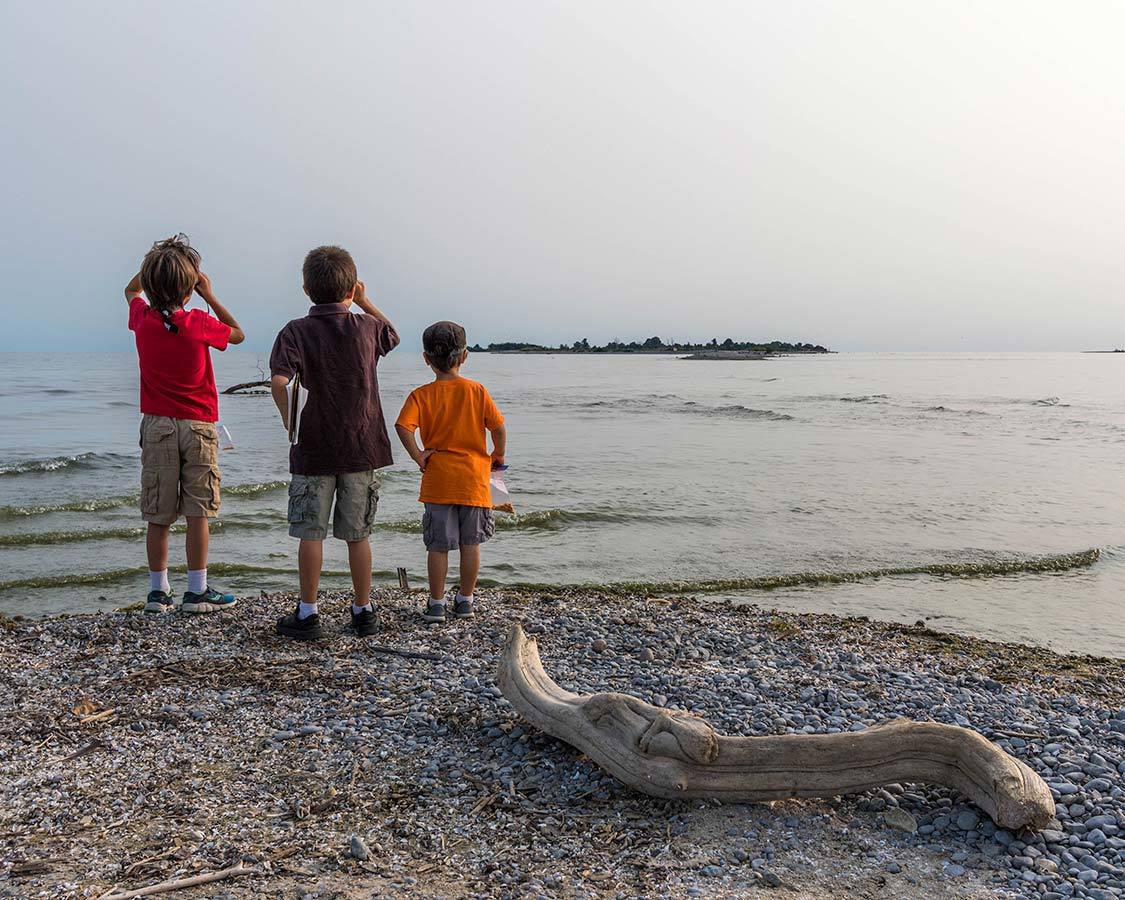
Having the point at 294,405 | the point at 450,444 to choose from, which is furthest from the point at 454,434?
the point at 294,405

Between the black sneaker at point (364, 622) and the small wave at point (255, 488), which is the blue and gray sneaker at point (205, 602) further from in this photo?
the small wave at point (255, 488)

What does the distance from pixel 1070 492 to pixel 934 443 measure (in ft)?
25.6

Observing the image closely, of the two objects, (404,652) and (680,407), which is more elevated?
(680,407)

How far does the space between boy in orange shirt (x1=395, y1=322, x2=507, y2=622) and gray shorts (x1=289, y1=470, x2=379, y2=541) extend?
400 millimetres

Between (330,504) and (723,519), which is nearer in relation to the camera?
(330,504)

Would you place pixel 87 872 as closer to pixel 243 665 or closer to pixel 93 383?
pixel 243 665

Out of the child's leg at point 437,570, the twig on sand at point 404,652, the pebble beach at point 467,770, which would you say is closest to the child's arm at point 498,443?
the child's leg at point 437,570

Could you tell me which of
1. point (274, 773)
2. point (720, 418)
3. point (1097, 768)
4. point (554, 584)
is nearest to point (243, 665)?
point (274, 773)

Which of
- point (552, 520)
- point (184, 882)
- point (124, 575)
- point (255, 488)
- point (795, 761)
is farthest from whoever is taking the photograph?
point (255, 488)

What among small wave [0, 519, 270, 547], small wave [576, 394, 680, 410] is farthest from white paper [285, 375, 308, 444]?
small wave [576, 394, 680, 410]

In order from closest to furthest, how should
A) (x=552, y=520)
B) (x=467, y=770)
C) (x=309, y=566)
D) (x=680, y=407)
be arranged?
(x=467, y=770) < (x=309, y=566) < (x=552, y=520) < (x=680, y=407)

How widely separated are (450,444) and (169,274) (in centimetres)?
223

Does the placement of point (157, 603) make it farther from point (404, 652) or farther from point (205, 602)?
point (404, 652)

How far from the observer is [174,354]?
20.1 feet
